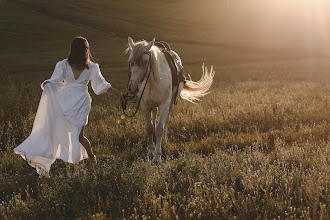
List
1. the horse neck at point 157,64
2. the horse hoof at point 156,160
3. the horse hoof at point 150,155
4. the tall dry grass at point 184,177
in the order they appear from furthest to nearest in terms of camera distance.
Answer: the horse hoof at point 150,155 → the horse hoof at point 156,160 → the horse neck at point 157,64 → the tall dry grass at point 184,177

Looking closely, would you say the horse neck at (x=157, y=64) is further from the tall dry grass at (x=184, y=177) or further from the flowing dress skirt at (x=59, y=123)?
the tall dry grass at (x=184, y=177)

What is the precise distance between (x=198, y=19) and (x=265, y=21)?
59.5 ft

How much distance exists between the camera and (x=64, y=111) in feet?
18.6

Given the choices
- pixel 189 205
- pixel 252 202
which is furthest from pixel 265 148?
pixel 189 205

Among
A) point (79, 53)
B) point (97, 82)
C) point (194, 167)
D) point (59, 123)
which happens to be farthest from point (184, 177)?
point (79, 53)

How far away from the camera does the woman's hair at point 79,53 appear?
5.62 m

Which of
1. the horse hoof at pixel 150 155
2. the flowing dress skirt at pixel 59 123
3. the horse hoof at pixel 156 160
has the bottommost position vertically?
the horse hoof at pixel 150 155

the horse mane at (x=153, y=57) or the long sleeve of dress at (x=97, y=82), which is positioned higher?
the horse mane at (x=153, y=57)

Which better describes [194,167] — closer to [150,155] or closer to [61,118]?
[150,155]

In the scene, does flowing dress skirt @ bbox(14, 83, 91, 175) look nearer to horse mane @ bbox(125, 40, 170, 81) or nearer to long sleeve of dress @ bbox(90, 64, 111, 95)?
long sleeve of dress @ bbox(90, 64, 111, 95)

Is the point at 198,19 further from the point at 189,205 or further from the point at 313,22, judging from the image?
the point at 189,205

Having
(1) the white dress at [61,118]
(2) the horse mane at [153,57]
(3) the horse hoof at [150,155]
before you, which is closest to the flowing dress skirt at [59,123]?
(1) the white dress at [61,118]

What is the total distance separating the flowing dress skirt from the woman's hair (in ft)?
1.24

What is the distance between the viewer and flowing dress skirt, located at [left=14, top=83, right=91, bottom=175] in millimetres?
5684
